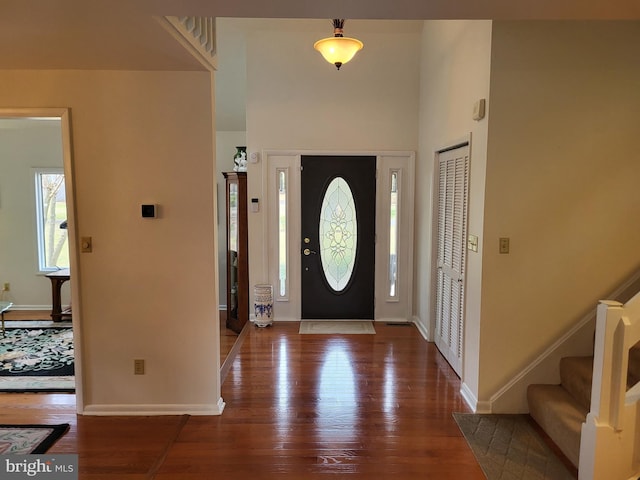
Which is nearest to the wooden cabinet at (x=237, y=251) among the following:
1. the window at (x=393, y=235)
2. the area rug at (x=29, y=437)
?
the window at (x=393, y=235)

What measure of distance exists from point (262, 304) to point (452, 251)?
228 centimetres

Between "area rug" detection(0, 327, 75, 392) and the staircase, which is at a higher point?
the staircase

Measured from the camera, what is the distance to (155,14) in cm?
187

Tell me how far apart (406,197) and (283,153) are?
1.56 metres

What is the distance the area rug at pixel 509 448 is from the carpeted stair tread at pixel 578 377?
0.36 meters

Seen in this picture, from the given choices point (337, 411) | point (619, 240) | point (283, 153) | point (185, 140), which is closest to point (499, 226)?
point (619, 240)

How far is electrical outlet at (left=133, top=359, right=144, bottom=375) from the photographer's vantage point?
293cm

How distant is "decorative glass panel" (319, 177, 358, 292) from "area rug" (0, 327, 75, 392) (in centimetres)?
286

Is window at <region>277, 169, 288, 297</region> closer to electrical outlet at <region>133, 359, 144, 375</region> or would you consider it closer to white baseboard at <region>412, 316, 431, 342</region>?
white baseboard at <region>412, 316, 431, 342</region>

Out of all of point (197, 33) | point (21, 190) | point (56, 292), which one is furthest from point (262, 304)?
point (21, 190)

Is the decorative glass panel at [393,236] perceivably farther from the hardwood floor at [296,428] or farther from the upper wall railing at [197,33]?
the upper wall railing at [197,33]

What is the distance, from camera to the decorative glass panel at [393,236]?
5.04 meters

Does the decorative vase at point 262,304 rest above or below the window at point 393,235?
below

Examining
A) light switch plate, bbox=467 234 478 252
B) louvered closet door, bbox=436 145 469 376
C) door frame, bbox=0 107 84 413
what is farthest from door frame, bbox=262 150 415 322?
door frame, bbox=0 107 84 413
